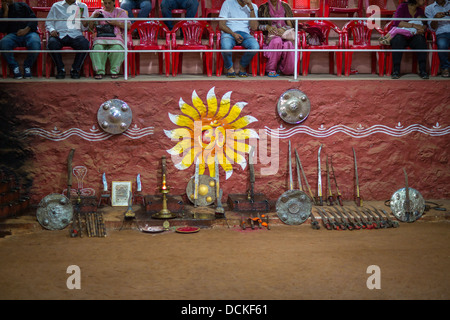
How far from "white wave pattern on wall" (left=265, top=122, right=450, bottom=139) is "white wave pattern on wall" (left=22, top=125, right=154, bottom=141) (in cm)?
212

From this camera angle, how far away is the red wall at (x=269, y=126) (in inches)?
385

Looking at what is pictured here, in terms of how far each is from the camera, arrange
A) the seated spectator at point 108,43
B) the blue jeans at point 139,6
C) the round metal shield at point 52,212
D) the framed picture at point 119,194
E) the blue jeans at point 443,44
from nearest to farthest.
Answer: the round metal shield at point 52,212 < the framed picture at point 119,194 < the seated spectator at point 108,43 < the blue jeans at point 443,44 < the blue jeans at point 139,6

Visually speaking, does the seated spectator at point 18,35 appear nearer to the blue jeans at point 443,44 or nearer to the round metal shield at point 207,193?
the round metal shield at point 207,193

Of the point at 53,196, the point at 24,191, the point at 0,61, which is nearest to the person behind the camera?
the point at 53,196

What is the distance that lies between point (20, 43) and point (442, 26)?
24.7 feet

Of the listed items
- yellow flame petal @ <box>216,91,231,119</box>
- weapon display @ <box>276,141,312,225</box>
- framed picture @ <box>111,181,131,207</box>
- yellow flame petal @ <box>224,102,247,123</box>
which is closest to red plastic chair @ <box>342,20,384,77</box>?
yellow flame petal @ <box>224,102,247,123</box>

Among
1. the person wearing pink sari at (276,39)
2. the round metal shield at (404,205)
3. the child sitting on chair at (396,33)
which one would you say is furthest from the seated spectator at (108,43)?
the round metal shield at (404,205)

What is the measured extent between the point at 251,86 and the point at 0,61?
4644mm

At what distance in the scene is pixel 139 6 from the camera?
39.2 feet

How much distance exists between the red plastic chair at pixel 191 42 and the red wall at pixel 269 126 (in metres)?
0.75

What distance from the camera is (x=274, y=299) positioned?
20.8ft

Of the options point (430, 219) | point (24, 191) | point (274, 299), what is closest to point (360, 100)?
→ point (430, 219)

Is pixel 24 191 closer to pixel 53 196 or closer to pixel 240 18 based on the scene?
pixel 53 196

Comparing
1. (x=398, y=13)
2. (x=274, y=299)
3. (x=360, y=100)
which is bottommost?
(x=274, y=299)
